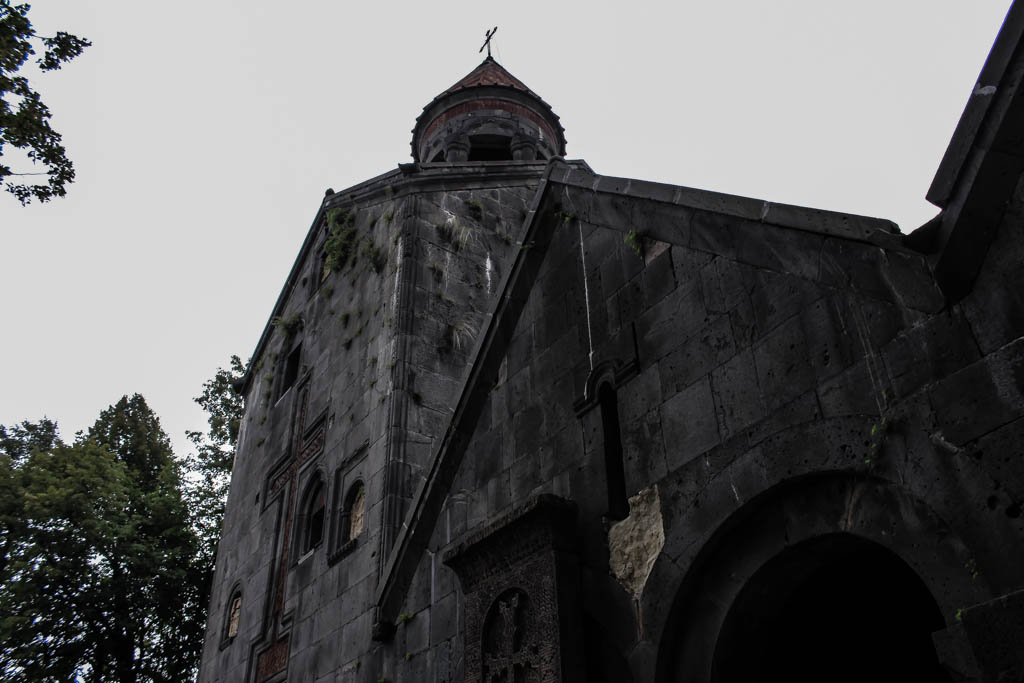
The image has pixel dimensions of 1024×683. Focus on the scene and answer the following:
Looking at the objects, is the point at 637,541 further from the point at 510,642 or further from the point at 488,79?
the point at 488,79

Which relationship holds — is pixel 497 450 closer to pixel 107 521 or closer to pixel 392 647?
pixel 392 647

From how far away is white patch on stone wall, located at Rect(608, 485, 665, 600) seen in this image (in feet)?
15.9

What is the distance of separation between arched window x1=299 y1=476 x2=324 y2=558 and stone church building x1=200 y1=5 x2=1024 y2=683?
1.84m

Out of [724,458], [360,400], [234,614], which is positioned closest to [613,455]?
[724,458]

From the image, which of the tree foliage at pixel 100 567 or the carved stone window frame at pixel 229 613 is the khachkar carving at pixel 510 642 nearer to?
the carved stone window frame at pixel 229 613

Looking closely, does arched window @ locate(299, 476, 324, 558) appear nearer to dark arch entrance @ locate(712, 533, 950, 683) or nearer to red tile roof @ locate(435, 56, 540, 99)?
dark arch entrance @ locate(712, 533, 950, 683)

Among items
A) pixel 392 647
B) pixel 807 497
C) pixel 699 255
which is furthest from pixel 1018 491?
pixel 392 647

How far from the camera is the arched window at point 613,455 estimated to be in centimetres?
533

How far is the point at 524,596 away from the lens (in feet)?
18.0

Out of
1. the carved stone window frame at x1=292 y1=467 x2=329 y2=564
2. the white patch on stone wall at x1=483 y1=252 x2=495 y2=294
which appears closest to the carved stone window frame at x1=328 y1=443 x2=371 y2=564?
the carved stone window frame at x1=292 y1=467 x2=329 y2=564

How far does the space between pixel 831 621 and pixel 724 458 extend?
1.62m

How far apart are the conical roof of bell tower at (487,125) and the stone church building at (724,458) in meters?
10.7

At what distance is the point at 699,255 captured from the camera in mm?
5320

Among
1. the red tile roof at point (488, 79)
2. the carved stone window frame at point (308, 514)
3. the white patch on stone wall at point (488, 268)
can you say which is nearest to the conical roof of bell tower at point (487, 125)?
the red tile roof at point (488, 79)
